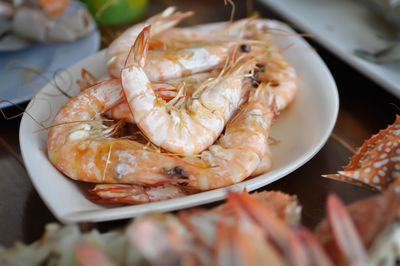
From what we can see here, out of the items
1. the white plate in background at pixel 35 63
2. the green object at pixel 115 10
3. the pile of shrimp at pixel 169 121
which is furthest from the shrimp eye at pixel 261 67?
the green object at pixel 115 10

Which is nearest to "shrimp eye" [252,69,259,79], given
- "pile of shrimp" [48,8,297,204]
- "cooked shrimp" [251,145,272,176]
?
"pile of shrimp" [48,8,297,204]

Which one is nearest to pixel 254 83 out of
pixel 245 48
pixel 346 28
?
pixel 245 48

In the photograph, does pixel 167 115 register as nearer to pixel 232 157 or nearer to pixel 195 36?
pixel 232 157

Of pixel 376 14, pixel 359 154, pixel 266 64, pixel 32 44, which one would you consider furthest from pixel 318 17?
pixel 32 44

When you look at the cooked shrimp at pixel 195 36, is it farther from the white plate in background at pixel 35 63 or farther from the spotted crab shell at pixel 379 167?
the spotted crab shell at pixel 379 167

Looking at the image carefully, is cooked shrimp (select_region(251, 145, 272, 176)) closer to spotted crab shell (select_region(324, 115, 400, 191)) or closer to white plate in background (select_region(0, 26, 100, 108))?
spotted crab shell (select_region(324, 115, 400, 191))

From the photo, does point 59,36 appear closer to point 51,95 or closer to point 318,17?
point 51,95
